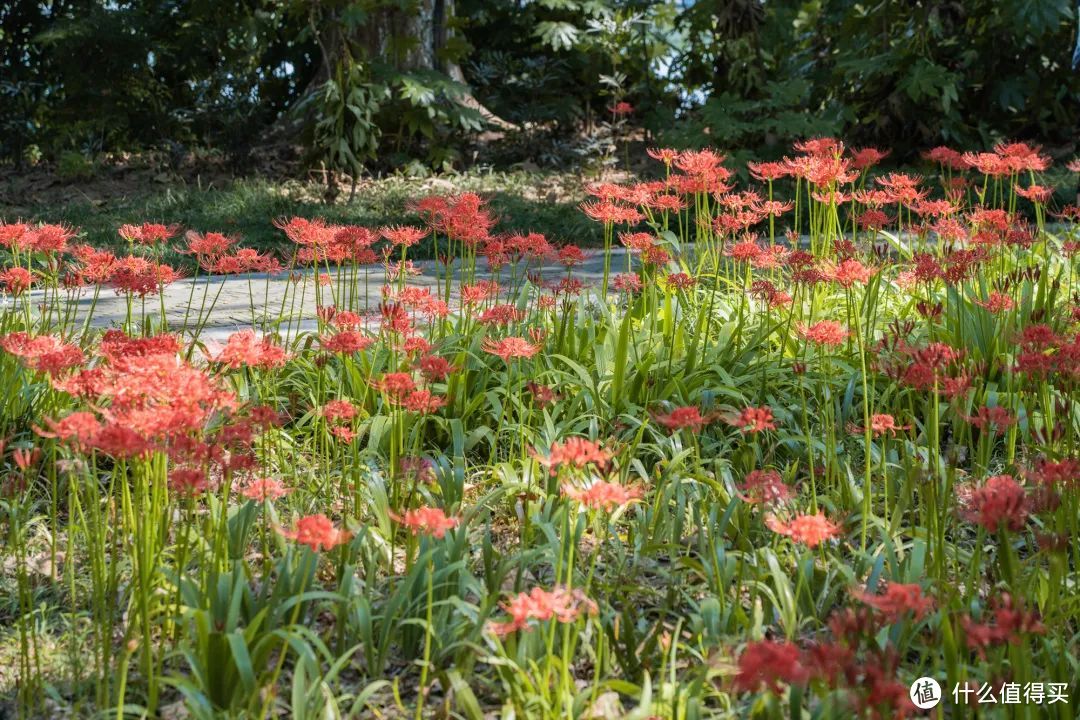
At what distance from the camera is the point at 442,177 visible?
11289 millimetres

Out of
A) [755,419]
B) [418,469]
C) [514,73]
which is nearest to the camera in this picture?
[755,419]

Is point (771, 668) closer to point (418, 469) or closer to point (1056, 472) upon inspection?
point (1056, 472)

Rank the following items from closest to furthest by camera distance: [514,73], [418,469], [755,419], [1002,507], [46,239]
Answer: [1002,507] → [755,419] → [418,469] → [46,239] → [514,73]

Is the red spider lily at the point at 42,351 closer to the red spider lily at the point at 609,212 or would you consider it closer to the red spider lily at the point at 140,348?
the red spider lily at the point at 140,348

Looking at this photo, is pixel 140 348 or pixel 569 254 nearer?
pixel 140 348

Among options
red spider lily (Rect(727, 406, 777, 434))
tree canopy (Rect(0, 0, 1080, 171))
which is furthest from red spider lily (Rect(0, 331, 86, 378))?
tree canopy (Rect(0, 0, 1080, 171))

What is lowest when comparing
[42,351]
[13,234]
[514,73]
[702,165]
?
[42,351]

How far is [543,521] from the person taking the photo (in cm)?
248

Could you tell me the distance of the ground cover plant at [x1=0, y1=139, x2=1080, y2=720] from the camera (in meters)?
1.79

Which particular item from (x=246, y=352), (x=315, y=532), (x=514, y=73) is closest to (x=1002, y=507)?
(x=315, y=532)

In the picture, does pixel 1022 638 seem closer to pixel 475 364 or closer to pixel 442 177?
pixel 475 364

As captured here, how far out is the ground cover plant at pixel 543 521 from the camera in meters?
1.79

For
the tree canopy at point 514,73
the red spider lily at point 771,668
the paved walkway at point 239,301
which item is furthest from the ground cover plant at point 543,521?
the tree canopy at point 514,73

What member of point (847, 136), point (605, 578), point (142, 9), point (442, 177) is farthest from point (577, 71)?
point (605, 578)
